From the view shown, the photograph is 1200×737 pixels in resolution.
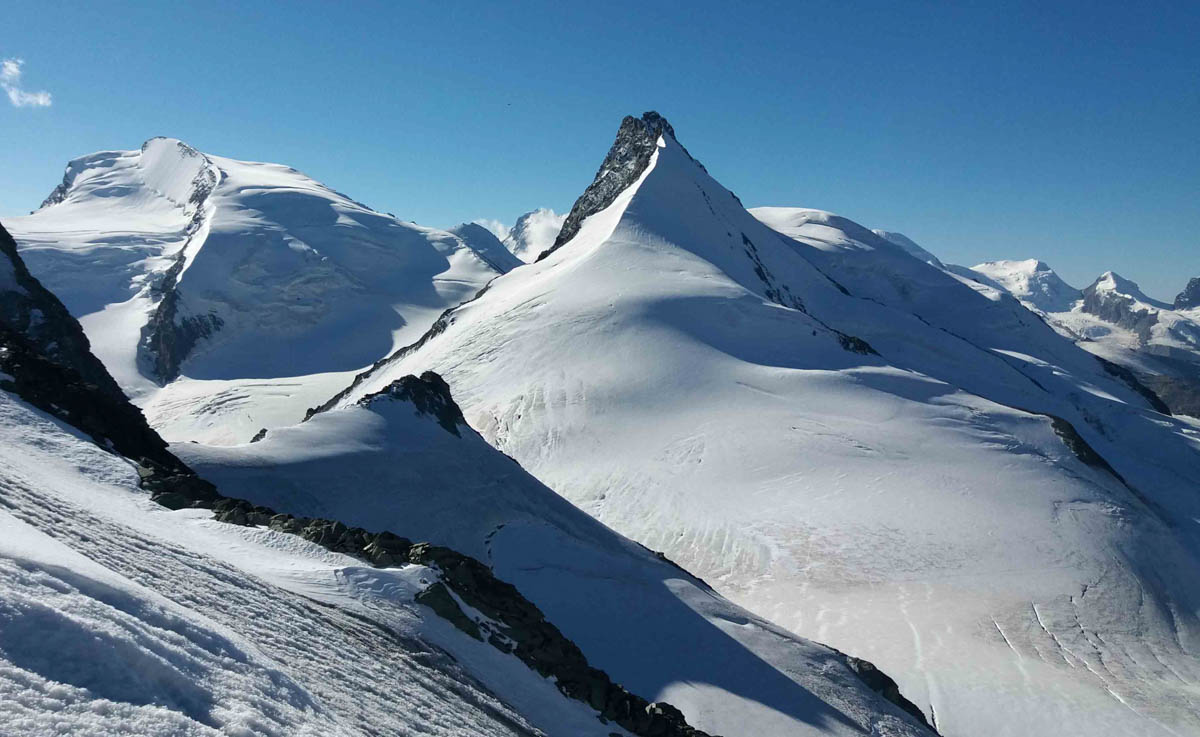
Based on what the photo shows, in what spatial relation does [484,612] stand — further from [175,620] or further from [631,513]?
[631,513]

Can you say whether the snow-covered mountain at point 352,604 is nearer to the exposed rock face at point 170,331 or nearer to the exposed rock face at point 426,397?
the exposed rock face at point 426,397

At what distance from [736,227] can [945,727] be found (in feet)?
201

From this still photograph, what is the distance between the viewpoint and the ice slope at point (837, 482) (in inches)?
1159

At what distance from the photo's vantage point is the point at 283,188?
411ft

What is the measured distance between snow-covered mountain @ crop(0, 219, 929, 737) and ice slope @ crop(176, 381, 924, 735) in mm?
67

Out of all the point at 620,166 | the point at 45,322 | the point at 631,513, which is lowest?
the point at 631,513

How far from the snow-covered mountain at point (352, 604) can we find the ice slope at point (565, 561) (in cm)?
7

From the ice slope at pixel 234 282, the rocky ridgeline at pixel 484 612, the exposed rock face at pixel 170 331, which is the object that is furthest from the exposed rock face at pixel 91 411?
the exposed rock face at pixel 170 331

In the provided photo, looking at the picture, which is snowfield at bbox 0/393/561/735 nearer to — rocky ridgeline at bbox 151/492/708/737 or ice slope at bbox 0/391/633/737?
ice slope at bbox 0/391/633/737

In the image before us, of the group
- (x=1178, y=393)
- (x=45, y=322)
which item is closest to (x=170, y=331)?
(x=45, y=322)

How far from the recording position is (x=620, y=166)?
86000 millimetres

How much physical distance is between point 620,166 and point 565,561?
68.2m

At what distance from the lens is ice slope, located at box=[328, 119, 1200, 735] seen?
2944 cm

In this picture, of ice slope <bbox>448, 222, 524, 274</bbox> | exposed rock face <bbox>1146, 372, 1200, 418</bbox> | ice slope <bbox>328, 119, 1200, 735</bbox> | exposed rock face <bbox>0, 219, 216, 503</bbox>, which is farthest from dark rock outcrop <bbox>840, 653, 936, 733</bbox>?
exposed rock face <bbox>1146, 372, 1200, 418</bbox>
